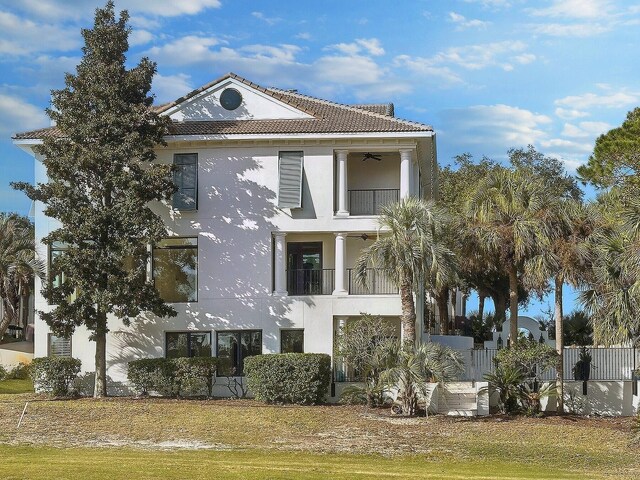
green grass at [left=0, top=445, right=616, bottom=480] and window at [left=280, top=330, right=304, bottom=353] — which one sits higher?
window at [left=280, top=330, right=304, bottom=353]

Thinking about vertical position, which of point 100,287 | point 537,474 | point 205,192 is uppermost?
point 205,192

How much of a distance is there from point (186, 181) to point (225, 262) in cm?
336

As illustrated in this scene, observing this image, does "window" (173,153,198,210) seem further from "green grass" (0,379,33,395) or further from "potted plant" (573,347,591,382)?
"potted plant" (573,347,591,382)

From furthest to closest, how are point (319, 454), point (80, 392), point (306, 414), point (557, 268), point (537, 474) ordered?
point (80, 392)
point (557, 268)
point (306, 414)
point (319, 454)
point (537, 474)

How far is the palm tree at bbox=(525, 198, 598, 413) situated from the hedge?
11.5m

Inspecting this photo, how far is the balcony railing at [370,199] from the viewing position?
37469mm

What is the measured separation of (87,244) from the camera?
1330 inches

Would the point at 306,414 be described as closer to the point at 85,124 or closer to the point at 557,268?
the point at 557,268

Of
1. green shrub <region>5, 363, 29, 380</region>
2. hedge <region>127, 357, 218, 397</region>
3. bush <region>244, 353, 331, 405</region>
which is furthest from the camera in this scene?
green shrub <region>5, 363, 29, 380</region>

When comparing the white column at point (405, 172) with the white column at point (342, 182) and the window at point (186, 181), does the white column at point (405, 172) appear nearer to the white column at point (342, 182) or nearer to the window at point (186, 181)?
the white column at point (342, 182)

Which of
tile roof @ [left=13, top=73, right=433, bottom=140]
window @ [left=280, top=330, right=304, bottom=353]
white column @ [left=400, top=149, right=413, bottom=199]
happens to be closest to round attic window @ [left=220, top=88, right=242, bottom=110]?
tile roof @ [left=13, top=73, right=433, bottom=140]

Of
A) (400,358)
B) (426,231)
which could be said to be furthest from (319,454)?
(426,231)

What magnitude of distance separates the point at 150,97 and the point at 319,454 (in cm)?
1597

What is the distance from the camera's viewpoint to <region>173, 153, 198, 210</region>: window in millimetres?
36938
